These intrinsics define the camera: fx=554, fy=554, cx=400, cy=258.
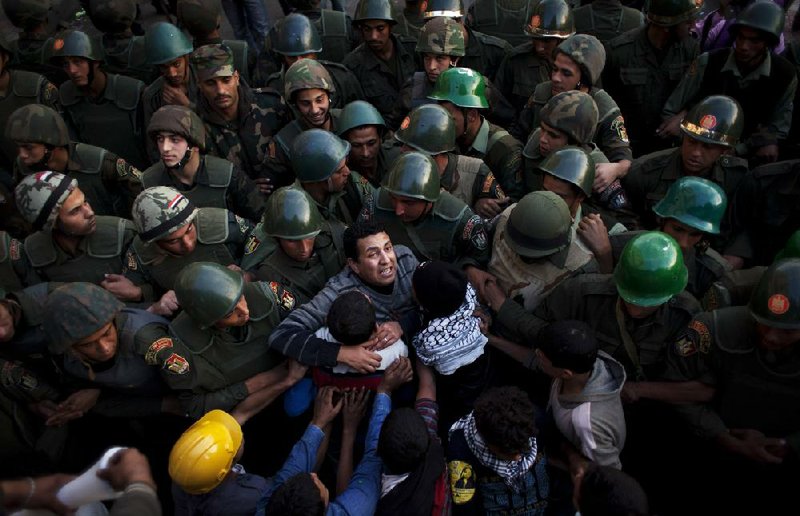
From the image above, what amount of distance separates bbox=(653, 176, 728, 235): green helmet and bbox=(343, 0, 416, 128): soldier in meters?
3.52

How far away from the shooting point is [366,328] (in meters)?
3.00

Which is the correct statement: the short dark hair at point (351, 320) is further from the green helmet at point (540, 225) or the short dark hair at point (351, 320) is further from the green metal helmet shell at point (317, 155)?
the green metal helmet shell at point (317, 155)

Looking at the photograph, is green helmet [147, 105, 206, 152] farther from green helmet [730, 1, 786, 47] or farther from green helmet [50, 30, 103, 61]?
green helmet [730, 1, 786, 47]

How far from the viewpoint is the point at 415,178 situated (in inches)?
154

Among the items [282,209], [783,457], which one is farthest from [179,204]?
[783,457]

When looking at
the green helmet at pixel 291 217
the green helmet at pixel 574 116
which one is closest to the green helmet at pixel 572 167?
the green helmet at pixel 574 116

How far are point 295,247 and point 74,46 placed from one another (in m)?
3.97

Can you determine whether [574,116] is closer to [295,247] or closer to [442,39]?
[442,39]

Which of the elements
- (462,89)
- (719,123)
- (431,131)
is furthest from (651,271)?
(462,89)

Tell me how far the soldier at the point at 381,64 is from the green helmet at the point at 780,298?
4329mm

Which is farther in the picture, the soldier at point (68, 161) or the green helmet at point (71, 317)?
the soldier at point (68, 161)

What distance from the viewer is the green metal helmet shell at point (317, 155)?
429 centimetres

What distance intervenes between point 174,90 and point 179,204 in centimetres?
252

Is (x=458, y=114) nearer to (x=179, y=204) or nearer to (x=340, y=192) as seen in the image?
(x=340, y=192)
